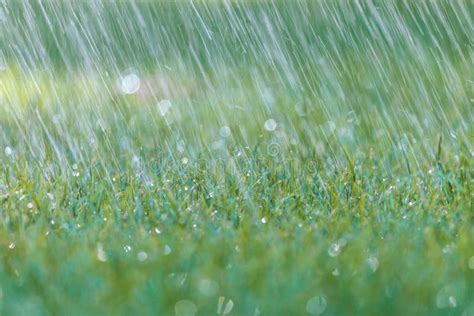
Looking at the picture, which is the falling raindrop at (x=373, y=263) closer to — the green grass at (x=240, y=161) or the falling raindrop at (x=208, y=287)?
the green grass at (x=240, y=161)

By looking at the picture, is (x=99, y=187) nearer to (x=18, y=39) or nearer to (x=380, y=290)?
(x=380, y=290)

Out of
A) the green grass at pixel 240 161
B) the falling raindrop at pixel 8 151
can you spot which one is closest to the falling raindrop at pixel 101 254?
the green grass at pixel 240 161

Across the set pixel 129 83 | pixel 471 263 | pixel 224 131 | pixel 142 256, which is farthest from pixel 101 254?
pixel 129 83

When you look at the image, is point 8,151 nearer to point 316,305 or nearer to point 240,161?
point 240,161

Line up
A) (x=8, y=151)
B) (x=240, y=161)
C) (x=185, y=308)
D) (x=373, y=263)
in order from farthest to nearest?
(x=8, y=151) < (x=240, y=161) < (x=373, y=263) < (x=185, y=308)

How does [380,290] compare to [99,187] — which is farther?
[99,187]

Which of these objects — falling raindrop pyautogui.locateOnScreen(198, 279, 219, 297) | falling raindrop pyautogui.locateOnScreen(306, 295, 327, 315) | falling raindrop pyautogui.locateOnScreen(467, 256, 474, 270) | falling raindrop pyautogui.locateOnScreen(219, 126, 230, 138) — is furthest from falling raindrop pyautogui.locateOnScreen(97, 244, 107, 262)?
falling raindrop pyautogui.locateOnScreen(219, 126, 230, 138)

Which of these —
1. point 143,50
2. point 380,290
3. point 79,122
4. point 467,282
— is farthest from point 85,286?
point 143,50

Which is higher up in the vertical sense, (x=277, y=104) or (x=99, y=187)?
(x=99, y=187)

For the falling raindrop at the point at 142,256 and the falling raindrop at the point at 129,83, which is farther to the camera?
the falling raindrop at the point at 129,83
